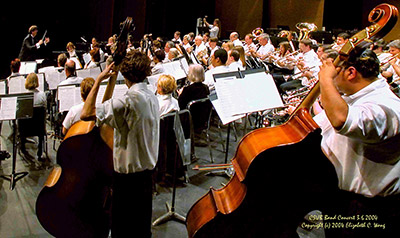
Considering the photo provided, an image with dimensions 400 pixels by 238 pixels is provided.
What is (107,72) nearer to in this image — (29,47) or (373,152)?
(373,152)

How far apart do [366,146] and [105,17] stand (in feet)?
46.7

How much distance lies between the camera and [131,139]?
240cm

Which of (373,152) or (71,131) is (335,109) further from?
(71,131)

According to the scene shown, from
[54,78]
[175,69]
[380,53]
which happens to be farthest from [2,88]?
[380,53]

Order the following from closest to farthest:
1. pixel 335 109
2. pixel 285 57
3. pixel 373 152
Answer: pixel 335 109, pixel 373 152, pixel 285 57

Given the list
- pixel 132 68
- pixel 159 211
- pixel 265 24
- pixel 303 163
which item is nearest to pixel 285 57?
pixel 159 211

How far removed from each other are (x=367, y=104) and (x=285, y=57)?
18.7ft

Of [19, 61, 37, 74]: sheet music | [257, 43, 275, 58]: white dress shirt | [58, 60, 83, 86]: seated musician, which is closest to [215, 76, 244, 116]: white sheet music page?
[58, 60, 83, 86]: seated musician

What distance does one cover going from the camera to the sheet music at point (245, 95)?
115 inches

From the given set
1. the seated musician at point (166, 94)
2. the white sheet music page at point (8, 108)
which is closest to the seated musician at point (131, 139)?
the seated musician at point (166, 94)

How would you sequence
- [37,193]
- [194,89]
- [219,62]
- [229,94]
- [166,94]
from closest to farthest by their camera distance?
[229,94], [37,193], [166,94], [194,89], [219,62]

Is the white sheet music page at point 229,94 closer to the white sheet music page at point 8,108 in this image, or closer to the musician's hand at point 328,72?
the musician's hand at point 328,72

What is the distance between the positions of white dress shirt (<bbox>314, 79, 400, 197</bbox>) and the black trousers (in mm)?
1379

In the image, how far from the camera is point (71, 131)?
270cm
